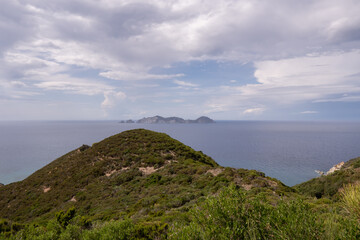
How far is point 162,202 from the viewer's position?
1638cm

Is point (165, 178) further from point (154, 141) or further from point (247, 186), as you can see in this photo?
point (154, 141)

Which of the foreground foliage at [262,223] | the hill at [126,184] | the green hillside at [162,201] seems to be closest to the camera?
the foreground foliage at [262,223]

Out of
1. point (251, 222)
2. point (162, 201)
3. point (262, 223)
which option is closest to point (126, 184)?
point (162, 201)

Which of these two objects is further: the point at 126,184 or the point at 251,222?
the point at 126,184

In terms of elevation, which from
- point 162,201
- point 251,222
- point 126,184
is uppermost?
point 251,222

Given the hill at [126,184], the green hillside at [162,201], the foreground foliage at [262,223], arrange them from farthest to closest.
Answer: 1. the hill at [126,184]
2. the green hillside at [162,201]
3. the foreground foliage at [262,223]

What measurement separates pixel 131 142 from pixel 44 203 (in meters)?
17.9

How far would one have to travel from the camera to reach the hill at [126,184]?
17334 mm

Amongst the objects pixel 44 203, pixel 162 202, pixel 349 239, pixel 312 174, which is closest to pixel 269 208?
pixel 349 239

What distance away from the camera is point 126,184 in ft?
83.0

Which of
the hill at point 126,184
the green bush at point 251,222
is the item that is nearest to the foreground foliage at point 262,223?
the green bush at point 251,222

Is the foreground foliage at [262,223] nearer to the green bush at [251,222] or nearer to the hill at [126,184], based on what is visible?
the green bush at [251,222]

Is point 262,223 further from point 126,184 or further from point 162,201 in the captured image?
point 126,184

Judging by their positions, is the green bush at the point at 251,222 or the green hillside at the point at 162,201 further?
the green hillside at the point at 162,201
